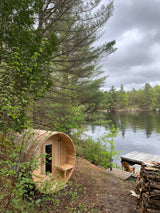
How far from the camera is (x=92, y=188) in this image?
3.73 meters

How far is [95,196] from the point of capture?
338cm

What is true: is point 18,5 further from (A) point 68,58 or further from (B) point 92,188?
(B) point 92,188

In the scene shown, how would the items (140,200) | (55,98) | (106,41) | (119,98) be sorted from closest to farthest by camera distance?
(140,200) < (106,41) < (55,98) < (119,98)

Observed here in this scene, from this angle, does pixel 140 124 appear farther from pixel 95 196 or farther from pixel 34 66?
pixel 34 66

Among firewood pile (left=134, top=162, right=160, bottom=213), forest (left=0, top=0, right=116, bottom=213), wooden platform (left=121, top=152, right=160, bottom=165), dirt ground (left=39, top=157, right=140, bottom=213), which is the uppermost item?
forest (left=0, top=0, right=116, bottom=213)

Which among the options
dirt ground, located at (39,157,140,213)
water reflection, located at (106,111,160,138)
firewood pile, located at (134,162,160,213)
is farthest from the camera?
water reflection, located at (106,111,160,138)

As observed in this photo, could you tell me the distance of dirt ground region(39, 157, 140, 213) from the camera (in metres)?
2.87

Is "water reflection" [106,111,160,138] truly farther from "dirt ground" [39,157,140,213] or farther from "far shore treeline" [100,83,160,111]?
"far shore treeline" [100,83,160,111]

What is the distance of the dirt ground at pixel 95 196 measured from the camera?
9.41 ft

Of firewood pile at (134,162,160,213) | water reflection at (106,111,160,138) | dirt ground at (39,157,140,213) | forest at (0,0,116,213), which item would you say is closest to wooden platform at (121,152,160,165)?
forest at (0,0,116,213)

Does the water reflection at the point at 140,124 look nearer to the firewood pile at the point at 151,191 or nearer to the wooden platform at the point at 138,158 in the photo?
the wooden platform at the point at 138,158

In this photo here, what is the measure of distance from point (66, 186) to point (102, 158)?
3.11 m

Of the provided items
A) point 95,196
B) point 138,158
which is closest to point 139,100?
point 138,158

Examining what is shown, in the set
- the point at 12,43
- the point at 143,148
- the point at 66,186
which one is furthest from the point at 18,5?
the point at 143,148
